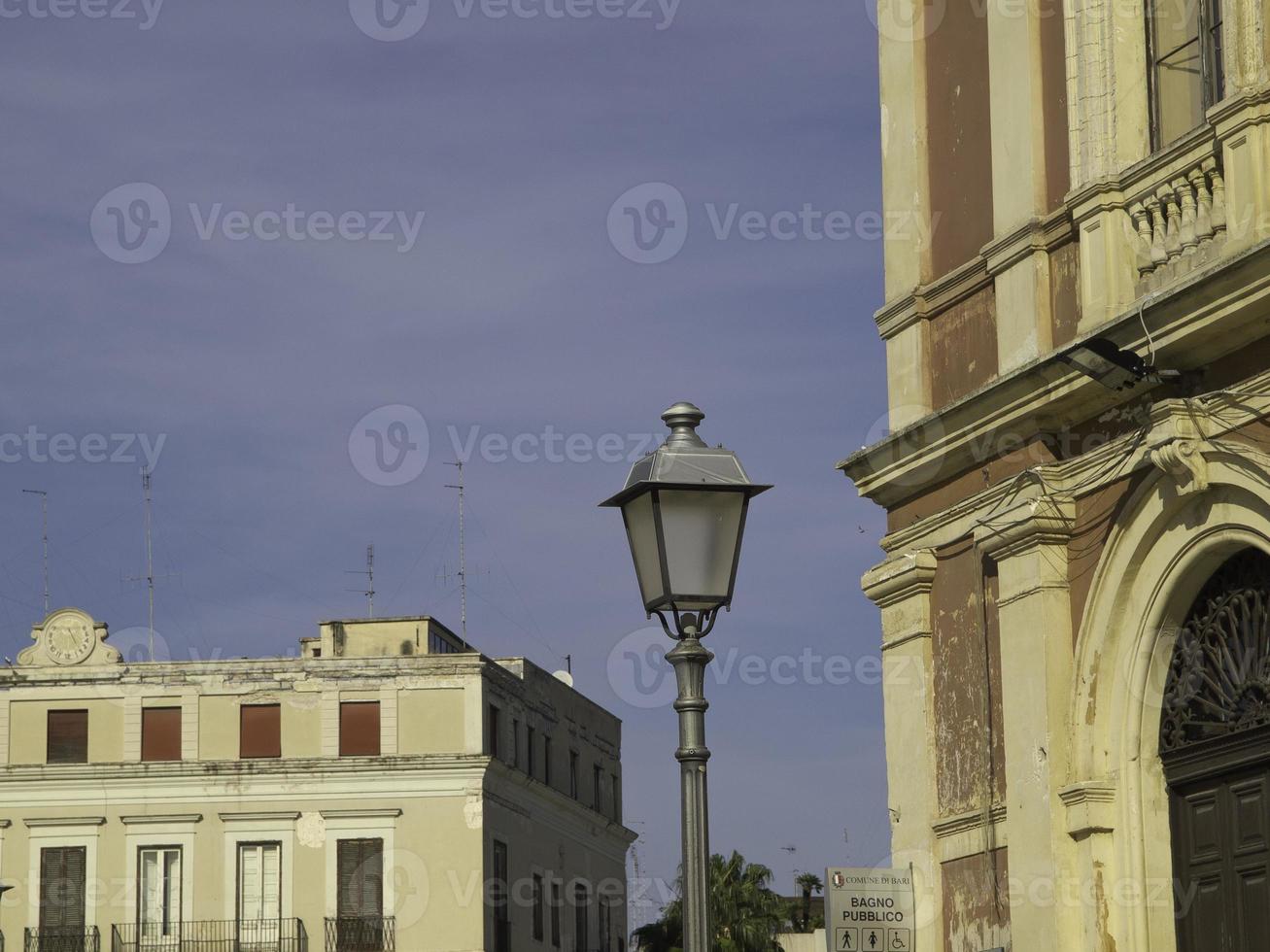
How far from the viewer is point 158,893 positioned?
158ft

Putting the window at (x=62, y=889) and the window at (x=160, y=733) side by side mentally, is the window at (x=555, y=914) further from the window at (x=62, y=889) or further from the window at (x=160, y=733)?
the window at (x=62, y=889)

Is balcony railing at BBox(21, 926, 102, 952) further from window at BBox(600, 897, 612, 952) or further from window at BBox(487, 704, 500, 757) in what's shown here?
window at BBox(600, 897, 612, 952)

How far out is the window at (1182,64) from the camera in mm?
12398

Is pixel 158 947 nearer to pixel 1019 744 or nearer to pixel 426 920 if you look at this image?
pixel 426 920

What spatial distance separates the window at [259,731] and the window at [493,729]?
4.32m

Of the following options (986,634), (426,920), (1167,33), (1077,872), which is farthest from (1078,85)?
(426,920)

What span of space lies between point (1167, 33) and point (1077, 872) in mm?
4484

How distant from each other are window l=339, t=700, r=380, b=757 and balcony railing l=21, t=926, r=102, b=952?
6085mm

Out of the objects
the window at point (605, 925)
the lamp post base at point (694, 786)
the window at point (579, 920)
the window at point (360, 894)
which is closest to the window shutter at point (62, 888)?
the window at point (360, 894)

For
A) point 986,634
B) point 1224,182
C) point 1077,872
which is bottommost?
point 1077,872

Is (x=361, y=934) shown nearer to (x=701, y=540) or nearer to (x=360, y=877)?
(x=360, y=877)

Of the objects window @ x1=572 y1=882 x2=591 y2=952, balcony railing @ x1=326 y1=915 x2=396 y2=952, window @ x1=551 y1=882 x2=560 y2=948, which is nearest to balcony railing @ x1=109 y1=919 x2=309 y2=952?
balcony railing @ x1=326 y1=915 x2=396 y2=952

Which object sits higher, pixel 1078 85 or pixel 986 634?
pixel 1078 85

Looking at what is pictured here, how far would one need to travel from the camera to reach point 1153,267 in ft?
40.5
